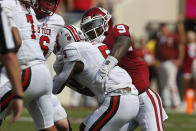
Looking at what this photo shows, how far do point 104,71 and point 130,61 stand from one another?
641 mm

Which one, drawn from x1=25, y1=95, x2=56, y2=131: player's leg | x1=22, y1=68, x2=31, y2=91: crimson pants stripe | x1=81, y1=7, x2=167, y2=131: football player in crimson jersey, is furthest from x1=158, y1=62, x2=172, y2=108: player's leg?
x1=22, y1=68, x2=31, y2=91: crimson pants stripe

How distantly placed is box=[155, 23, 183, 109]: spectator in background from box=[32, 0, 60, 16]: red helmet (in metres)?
8.16

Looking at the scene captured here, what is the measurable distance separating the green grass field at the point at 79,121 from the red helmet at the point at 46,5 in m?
3.30

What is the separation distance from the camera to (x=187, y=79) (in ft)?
44.2

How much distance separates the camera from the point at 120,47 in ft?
14.8

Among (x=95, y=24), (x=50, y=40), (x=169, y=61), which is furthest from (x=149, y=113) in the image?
(x=169, y=61)

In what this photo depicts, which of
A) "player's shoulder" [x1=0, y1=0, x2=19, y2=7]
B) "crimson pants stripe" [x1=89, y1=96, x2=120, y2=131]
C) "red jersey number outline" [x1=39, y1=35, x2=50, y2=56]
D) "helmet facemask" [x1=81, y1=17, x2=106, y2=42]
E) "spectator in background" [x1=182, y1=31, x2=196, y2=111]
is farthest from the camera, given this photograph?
"spectator in background" [x1=182, y1=31, x2=196, y2=111]

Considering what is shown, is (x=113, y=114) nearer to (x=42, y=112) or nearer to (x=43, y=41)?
(x=42, y=112)

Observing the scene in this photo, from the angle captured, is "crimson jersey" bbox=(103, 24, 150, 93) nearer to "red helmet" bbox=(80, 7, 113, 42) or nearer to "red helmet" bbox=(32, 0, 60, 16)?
"red helmet" bbox=(80, 7, 113, 42)

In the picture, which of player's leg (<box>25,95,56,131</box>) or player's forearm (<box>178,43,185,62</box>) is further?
player's forearm (<box>178,43,185,62</box>)

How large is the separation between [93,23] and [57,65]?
48 centimetres

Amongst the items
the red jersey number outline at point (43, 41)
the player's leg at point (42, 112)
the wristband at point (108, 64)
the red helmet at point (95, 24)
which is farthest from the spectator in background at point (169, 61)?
the player's leg at point (42, 112)

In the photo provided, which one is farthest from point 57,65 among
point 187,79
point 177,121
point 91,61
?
point 187,79

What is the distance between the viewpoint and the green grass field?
838 cm
